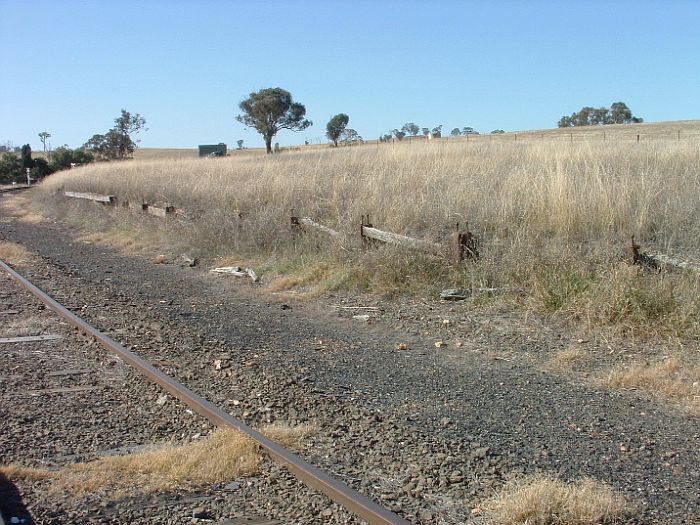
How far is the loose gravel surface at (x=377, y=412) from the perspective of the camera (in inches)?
173

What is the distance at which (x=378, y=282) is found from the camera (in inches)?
404

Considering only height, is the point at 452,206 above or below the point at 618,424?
above

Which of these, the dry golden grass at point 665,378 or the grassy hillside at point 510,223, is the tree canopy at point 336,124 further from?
the dry golden grass at point 665,378

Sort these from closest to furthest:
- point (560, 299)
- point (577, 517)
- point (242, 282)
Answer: point (577, 517) → point (560, 299) → point (242, 282)

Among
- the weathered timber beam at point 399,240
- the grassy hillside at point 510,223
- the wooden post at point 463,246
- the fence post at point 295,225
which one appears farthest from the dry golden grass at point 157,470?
the fence post at point 295,225

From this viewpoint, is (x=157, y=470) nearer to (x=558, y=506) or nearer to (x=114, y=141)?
(x=558, y=506)

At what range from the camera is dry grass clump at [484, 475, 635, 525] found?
12.9ft

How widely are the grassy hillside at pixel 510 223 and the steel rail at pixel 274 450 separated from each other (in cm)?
382

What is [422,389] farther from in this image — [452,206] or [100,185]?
→ [100,185]

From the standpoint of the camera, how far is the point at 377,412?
5.80 m

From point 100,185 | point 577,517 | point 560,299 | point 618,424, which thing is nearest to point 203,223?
point 560,299

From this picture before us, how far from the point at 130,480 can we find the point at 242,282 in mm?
7709

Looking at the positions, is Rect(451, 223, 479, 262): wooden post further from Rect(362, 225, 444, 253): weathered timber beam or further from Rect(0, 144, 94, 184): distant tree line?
Rect(0, 144, 94, 184): distant tree line

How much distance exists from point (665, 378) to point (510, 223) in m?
4.37
